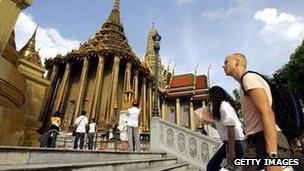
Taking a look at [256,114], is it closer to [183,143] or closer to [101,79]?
[183,143]

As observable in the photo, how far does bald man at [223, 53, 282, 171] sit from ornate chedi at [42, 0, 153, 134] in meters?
20.0

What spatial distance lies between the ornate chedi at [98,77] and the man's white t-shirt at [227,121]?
62.1 ft

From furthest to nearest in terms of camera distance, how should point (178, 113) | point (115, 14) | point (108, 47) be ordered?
point (178, 113) → point (115, 14) → point (108, 47)

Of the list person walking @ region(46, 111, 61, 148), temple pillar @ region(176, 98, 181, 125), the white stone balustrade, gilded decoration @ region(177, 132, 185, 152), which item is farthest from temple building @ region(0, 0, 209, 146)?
gilded decoration @ region(177, 132, 185, 152)

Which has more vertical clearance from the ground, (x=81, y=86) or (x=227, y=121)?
(x=81, y=86)

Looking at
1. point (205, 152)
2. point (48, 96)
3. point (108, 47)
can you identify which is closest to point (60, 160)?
point (205, 152)

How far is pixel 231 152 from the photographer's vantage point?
269 cm

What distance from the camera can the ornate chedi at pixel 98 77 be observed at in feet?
77.3

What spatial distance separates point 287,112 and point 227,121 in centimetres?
120

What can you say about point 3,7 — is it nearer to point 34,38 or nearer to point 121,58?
point 34,38

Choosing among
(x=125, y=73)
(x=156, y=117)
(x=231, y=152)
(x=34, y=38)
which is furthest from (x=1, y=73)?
(x=125, y=73)

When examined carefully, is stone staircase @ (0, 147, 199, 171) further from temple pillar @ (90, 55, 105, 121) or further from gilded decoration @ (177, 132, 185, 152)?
temple pillar @ (90, 55, 105, 121)

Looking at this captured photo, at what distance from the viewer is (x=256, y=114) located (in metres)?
1.85

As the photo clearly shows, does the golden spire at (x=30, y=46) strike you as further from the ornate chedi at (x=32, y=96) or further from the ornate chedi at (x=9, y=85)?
the ornate chedi at (x=9, y=85)
